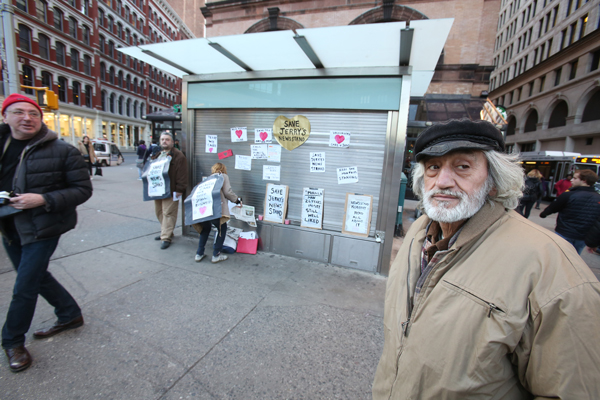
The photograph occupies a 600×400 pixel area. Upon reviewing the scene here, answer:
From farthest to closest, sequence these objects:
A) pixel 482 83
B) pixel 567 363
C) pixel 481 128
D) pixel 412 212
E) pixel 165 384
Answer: pixel 482 83, pixel 412 212, pixel 165 384, pixel 481 128, pixel 567 363

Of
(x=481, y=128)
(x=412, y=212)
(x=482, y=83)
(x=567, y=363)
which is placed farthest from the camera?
(x=482, y=83)

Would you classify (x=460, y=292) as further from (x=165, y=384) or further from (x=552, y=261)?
(x=165, y=384)

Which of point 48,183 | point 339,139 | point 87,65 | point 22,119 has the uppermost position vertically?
point 87,65

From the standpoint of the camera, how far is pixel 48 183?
223 cm

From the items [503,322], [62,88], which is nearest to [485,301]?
[503,322]

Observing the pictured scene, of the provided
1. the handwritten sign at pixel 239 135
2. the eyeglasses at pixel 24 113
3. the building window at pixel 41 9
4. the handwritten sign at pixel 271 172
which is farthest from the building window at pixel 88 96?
the eyeglasses at pixel 24 113

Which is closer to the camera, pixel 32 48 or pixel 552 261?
pixel 552 261

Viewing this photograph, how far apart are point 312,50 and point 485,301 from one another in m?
3.33

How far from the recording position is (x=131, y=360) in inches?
88.4

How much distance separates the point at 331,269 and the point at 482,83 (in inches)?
434

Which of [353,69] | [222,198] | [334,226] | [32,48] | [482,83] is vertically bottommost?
[334,226]

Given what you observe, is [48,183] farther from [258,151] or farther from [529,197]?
[529,197]

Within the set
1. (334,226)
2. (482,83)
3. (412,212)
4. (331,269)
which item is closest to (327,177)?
(334,226)

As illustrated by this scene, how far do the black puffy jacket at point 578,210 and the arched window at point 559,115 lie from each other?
31.8m
